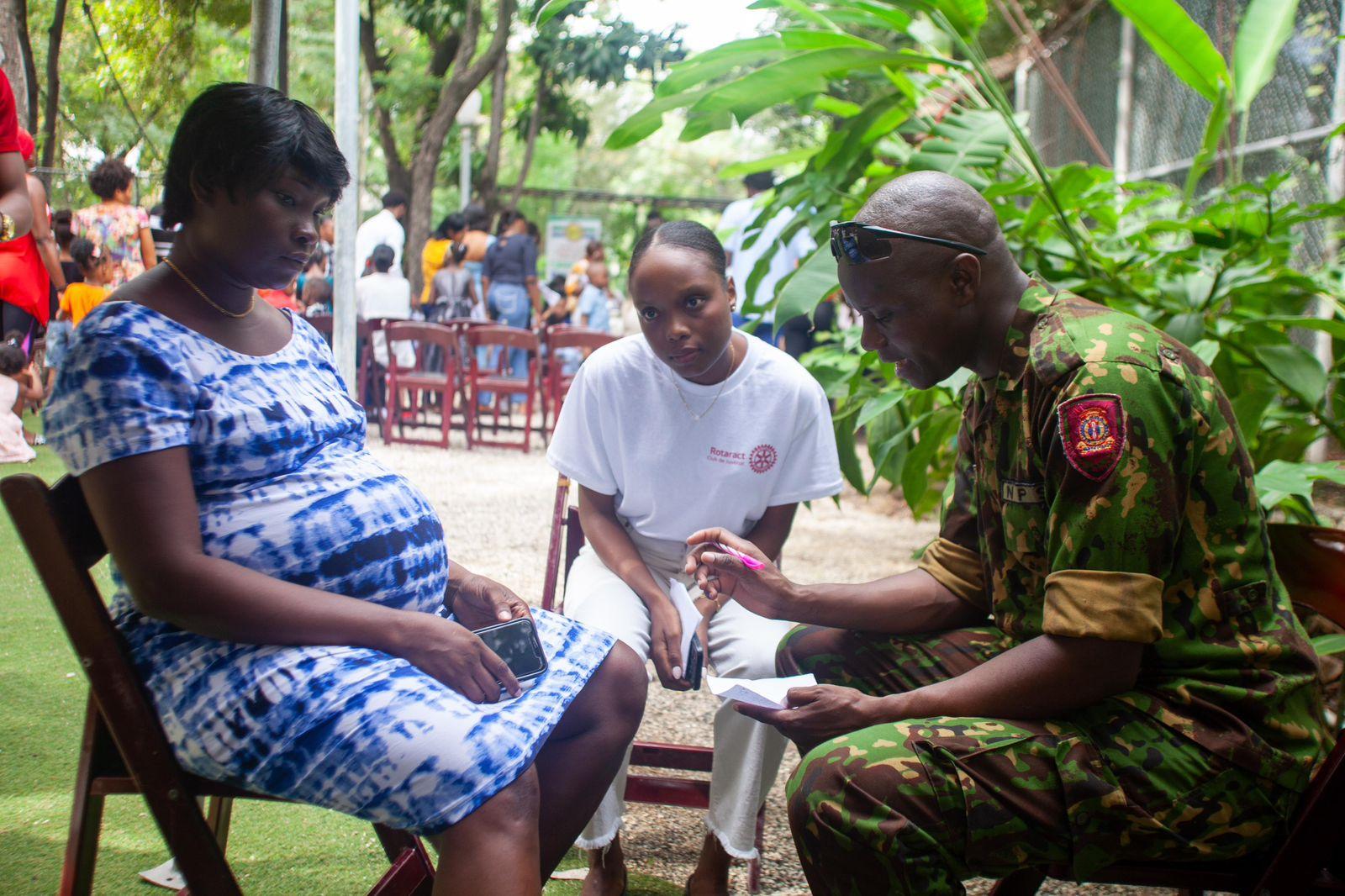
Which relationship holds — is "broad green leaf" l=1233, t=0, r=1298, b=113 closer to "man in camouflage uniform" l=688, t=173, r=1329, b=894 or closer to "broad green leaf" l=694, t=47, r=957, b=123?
"broad green leaf" l=694, t=47, r=957, b=123

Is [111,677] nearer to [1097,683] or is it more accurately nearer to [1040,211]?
[1097,683]

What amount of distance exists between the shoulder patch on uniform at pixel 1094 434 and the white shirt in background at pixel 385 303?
8655 millimetres

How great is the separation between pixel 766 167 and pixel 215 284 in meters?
2.32

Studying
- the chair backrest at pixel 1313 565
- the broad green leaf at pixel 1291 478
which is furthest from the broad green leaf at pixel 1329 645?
the broad green leaf at pixel 1291 478

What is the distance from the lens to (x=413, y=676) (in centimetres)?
167

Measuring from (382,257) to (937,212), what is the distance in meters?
8.50

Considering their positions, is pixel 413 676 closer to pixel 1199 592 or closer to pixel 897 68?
pixel 1199 592

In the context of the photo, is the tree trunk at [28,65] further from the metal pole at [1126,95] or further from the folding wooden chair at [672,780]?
the metal pole at [1126,95]

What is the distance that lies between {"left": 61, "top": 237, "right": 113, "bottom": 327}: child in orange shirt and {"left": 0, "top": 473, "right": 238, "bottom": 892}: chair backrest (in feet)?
7.60

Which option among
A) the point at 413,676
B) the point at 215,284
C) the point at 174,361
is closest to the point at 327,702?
the point at 413,676

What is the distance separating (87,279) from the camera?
13.4 ft

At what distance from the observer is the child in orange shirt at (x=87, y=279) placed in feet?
12.2

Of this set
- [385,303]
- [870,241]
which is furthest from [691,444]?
[385,303]

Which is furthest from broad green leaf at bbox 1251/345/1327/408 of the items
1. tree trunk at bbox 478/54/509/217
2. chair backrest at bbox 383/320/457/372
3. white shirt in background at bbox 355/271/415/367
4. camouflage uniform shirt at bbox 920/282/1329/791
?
white shirt in background at bbox 355/271/415/367
